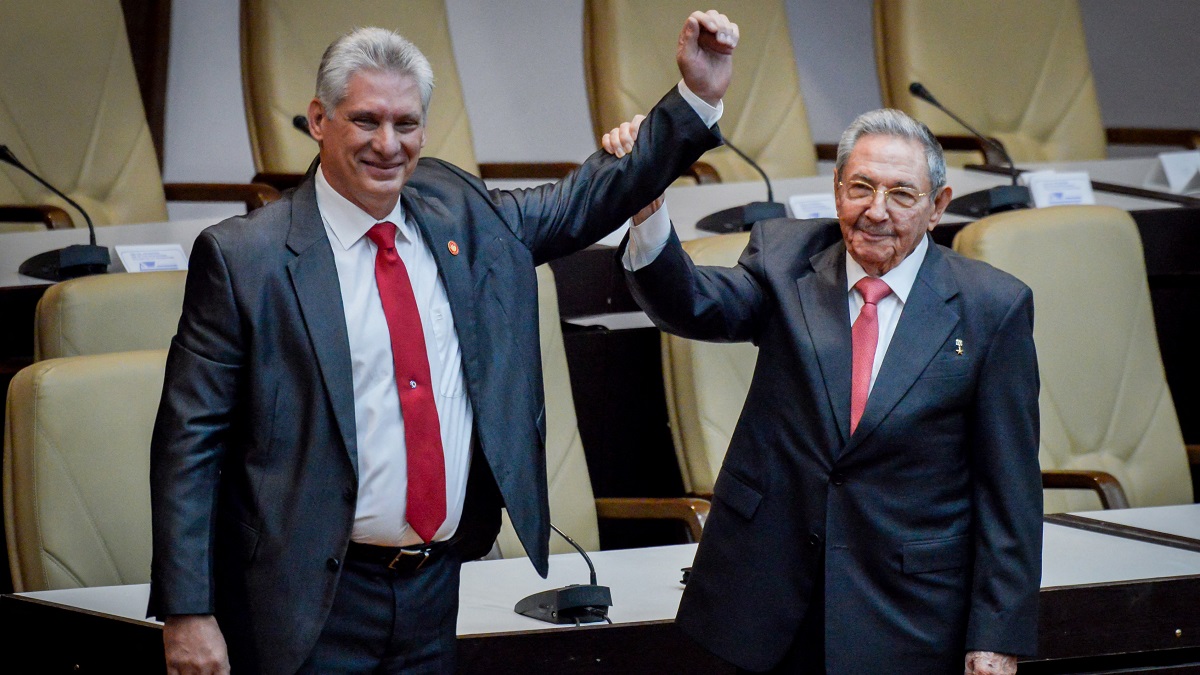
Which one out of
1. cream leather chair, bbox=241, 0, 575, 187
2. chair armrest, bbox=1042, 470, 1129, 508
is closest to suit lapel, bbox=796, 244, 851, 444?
chair armrest, bbox=1042, 470, 1129, 508

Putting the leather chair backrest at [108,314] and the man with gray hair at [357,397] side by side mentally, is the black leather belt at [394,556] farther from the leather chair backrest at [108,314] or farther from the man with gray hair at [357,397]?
the leather chair backrest at [108,314]

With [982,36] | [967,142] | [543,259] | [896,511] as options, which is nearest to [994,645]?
[896,511]

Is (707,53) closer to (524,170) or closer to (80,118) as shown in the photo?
(524,170)

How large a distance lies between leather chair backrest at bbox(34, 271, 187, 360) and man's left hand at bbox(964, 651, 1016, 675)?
129 centimetres

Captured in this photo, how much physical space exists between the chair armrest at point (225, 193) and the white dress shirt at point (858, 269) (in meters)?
1.55

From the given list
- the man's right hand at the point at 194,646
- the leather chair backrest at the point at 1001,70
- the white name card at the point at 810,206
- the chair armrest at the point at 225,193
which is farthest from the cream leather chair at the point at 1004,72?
the man's right hand at the point at 194,646

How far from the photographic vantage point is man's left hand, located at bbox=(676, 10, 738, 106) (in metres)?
1.55

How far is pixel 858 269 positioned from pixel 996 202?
4.76ft

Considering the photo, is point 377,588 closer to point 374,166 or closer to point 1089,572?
point 374,166

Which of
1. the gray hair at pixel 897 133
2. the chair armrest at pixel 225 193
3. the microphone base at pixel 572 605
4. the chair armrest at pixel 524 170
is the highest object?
the chair armrest at pixel 524 170

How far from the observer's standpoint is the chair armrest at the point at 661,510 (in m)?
2.37

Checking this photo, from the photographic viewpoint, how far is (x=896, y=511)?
1.70 meters

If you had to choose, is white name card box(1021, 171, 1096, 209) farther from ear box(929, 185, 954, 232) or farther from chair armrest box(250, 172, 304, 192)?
chair armrest box(250, 172, 304, 192)

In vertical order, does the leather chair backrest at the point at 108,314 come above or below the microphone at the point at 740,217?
below
